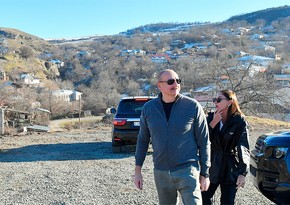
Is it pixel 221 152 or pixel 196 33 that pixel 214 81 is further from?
pixel 196 33

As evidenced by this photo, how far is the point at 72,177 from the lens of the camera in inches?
282

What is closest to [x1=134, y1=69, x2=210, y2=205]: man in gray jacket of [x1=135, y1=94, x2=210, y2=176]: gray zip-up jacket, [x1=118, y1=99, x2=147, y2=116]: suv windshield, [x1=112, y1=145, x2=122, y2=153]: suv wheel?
[x1=135, y1=94, x2=210, y2=176]: gray zip-up jacket

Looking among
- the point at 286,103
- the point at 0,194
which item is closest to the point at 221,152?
the point at 0,194

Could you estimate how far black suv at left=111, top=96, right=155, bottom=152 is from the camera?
970cm

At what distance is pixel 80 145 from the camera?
483 inches

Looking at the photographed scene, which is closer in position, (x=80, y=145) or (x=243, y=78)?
(x=80, y=145)

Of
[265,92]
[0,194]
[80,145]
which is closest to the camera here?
[0,194]

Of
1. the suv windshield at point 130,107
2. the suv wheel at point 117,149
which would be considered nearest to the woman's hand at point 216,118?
the suv windshield at point 130,107

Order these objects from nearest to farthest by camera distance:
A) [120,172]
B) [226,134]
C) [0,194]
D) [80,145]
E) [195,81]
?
[226,134] → [0,194] → [120,172] → [80,145] → [195,81]

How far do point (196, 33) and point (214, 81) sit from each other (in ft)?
528

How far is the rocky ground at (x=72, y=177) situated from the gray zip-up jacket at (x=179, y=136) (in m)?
2.27

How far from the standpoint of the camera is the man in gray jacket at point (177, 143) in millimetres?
3279

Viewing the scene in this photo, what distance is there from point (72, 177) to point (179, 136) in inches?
172

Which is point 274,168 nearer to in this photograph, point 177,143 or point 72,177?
point 177,143
